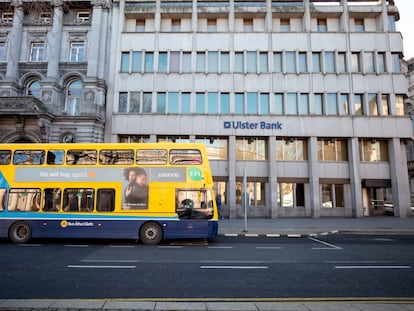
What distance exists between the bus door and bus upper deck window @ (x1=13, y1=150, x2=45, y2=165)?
6.21m

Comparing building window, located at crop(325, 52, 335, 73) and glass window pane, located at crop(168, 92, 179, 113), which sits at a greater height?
building window, located at crop(325, 52, 335, 73)

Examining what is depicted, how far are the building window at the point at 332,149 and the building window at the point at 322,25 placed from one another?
1085cm

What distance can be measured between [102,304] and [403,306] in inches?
203

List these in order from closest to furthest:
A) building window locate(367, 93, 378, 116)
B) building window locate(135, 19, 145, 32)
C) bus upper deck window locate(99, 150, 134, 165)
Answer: bus upper deck window locate(99, 150, 134, 165) < building window locate(367, 93, 378, 116) < building window locate(135, 19, 145, 32)

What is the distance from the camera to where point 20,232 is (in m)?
10.8

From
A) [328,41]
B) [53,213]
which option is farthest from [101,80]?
[328,41]

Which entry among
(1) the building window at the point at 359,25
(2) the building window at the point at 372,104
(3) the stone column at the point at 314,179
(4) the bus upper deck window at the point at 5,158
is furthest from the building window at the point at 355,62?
(4) the bus upper deck window at the point at 5,158

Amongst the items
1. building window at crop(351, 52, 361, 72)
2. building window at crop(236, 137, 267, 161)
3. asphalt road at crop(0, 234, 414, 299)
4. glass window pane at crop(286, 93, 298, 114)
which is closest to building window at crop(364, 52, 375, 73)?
building window at crop(351, 52, 361, 72)

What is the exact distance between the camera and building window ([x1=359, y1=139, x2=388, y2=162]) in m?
22.7

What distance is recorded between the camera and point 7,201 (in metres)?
10.8

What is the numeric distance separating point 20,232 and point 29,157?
3.26 metres

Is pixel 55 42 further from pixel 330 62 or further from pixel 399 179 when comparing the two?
pixel 399 179

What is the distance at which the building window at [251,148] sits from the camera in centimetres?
2249

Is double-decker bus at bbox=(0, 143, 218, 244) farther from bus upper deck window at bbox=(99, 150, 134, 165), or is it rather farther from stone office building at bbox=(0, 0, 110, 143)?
stone office building at bbox=(0, 0, 110, 143)
